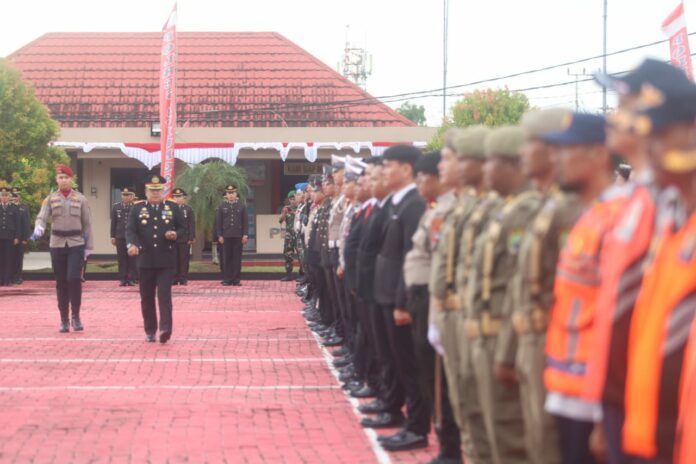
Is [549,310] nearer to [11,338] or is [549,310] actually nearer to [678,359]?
[678,359]

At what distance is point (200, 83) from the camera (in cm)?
3978

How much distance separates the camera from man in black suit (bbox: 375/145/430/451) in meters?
8.54

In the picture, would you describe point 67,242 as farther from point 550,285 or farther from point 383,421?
point 550,285

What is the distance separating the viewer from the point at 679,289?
351cm

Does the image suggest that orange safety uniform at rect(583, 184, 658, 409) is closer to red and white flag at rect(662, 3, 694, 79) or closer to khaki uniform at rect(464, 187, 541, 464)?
khaki uniform at rect(464, 187, 541, 464)

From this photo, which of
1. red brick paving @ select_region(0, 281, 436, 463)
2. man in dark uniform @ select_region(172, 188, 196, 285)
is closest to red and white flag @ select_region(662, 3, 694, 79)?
red brick paving @ select_region(0, 281, 436, 463)

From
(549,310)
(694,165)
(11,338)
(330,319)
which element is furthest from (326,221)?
(694,165)

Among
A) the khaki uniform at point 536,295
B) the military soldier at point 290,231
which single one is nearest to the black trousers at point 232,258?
the military soldier at point 290,231

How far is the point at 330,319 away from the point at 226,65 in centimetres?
2560

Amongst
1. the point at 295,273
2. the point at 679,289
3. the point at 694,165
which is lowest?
the point at 295,273

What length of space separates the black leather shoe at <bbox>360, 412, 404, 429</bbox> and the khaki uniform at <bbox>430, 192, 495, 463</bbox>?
8.03ft

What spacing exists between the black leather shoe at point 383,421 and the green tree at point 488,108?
1457 inches

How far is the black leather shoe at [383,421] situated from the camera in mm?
9328

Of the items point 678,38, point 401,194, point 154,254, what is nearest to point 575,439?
point 401,194
